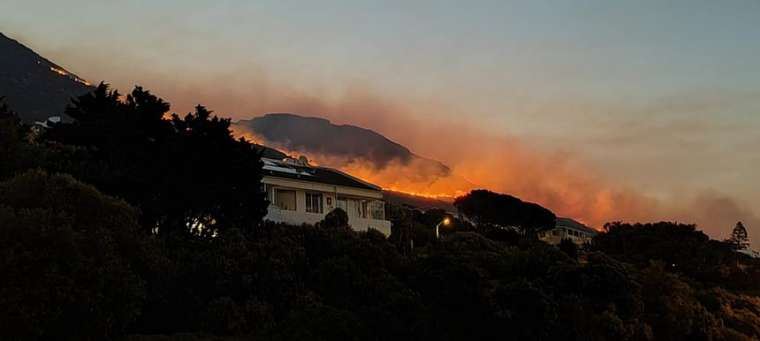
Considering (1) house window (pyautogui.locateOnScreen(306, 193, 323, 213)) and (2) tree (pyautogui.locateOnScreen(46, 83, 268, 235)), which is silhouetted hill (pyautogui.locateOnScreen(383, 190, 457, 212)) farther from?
(2) tree (pyautogui.locateOnScreen(46, 83, 268, 235))

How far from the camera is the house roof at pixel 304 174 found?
157 ft

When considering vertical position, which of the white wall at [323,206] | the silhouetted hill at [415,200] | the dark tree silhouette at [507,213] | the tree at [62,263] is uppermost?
A: the silhouetted hill at [415,200]

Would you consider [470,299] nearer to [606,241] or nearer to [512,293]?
[512,293]

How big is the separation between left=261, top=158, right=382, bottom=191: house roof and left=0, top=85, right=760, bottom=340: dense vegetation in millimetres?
5517

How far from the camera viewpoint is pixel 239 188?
1286 inches

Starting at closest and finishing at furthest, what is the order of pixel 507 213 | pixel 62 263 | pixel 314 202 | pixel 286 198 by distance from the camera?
1. pixel 62 263
2. pixel 286 198
3. pixel 314 202
4. pixel 507 213

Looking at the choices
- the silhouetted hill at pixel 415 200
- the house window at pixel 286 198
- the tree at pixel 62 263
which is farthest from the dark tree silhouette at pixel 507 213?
the tree at pixel 62 263

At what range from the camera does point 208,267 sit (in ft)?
90.5

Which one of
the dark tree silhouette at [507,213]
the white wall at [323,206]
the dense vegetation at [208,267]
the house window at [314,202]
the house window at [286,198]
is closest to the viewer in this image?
the dense vegetation at [208,267]

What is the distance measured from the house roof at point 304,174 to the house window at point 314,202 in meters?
0.99

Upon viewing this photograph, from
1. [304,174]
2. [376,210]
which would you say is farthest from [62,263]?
[376,210]

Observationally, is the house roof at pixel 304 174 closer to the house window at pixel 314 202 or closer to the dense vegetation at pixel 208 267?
the house window at pixel 314 202

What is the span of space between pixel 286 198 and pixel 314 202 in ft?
7.77

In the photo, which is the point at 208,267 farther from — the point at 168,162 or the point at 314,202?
the point at 314,202
